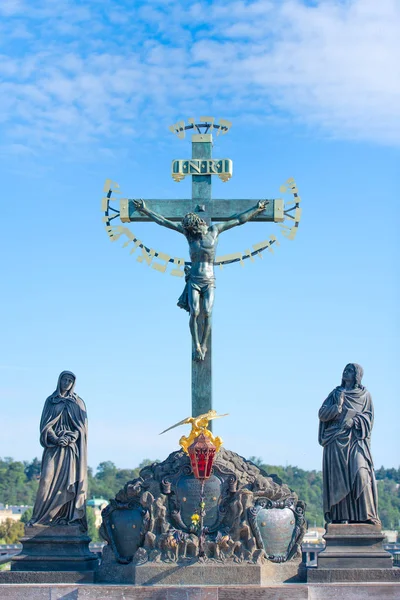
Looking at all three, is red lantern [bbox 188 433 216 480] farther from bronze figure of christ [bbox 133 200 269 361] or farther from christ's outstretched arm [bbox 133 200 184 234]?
christ's outstretched arm [bbox 133 200 184 234]

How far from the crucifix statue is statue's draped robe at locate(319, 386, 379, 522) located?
243 cm

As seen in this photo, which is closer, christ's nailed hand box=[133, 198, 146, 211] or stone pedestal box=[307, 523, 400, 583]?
stone pedestal box=[307, 523, 400, 583]

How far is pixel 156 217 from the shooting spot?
18406 mm

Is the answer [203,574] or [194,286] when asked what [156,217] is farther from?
[203,574]

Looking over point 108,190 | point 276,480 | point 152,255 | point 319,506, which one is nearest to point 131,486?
point 276,480

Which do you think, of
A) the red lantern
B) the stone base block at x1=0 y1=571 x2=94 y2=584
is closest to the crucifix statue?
the red lantern

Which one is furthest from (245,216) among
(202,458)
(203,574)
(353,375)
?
(203,574)

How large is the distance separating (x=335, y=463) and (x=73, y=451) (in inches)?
171

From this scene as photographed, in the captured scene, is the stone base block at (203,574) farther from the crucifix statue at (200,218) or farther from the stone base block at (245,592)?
the crucifix statue at (200,218)

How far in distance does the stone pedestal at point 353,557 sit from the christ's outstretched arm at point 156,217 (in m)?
5.90

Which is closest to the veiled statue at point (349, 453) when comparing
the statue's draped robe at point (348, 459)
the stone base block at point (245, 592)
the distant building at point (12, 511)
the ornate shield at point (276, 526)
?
the statue's draped robe at point (348, 459)

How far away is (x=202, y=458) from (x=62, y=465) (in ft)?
8.27

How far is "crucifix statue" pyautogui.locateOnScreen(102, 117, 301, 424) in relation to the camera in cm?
1777

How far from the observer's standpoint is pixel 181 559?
15.6 meters
